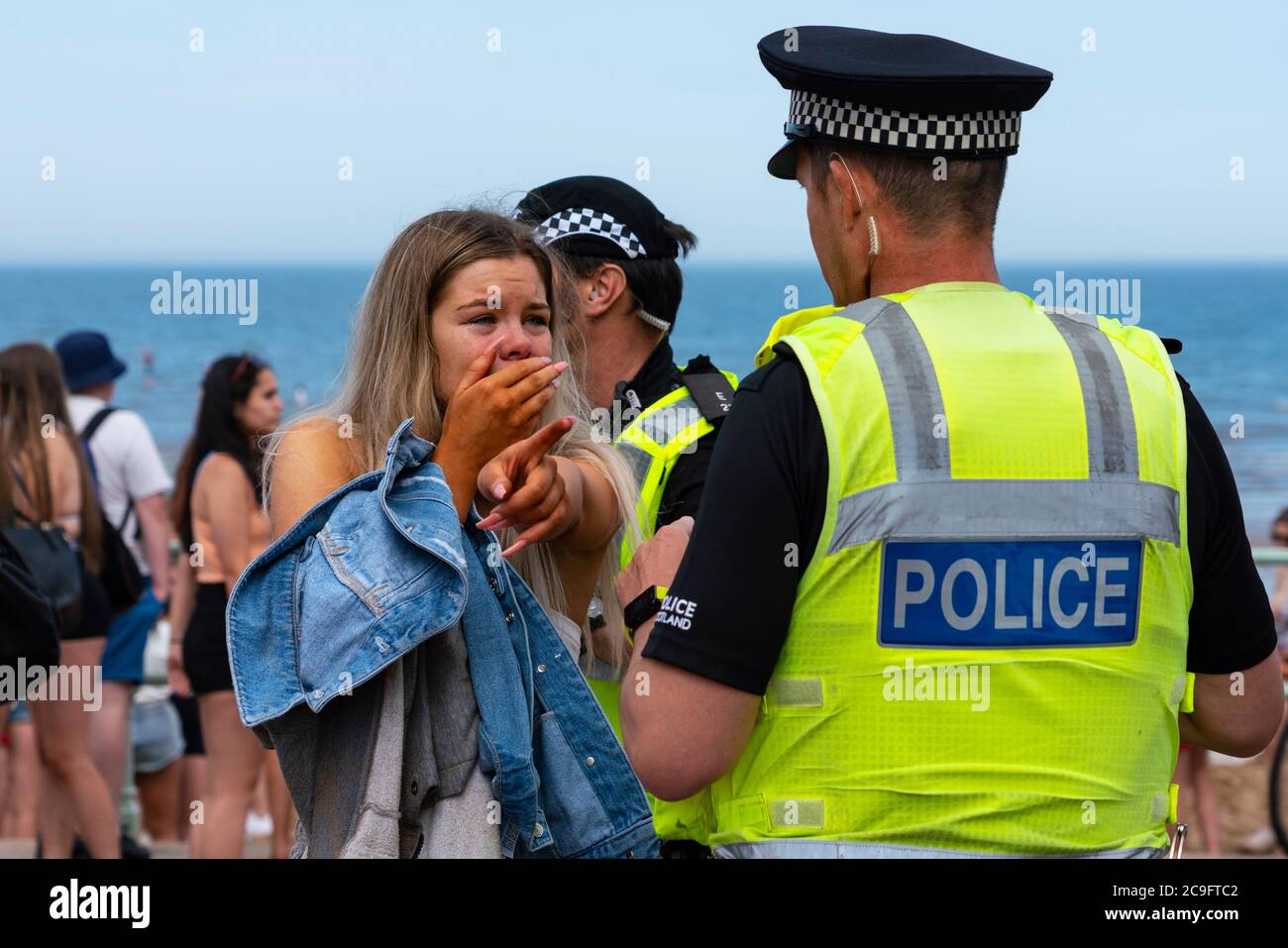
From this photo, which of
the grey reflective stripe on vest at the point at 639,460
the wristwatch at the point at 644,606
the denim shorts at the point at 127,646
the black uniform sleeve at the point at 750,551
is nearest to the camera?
the black uniform sleeve at the point at 750,551

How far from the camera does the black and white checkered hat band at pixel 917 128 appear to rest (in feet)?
7.27

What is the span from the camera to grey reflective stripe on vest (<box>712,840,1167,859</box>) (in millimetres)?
2090

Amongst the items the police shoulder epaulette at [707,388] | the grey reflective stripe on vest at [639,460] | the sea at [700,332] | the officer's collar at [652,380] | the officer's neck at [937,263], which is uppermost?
the officer's neck at [937,263]

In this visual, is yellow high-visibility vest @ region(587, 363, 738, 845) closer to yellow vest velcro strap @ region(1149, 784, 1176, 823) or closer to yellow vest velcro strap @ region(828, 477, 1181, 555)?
yellow vest velcro strap @ region(828, 477, 1181, 555)

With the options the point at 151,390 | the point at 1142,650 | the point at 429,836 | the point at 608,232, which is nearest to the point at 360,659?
the point at 429,836

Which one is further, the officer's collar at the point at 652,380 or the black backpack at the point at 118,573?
the black backpack at the point at 118,573

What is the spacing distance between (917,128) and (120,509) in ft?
16.6

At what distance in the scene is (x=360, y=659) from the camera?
218 cm

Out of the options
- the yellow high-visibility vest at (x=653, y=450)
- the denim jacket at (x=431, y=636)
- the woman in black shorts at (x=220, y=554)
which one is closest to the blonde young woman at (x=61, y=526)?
the woman in black shorts at (x=220, y=554)

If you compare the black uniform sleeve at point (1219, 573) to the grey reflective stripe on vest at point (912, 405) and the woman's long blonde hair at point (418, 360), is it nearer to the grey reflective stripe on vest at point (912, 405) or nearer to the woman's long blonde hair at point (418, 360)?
the grey reflective stripe on vest at point (912, 405)

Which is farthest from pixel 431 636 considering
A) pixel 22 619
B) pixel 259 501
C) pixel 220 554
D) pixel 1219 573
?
pixel 259 501

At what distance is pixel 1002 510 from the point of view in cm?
208

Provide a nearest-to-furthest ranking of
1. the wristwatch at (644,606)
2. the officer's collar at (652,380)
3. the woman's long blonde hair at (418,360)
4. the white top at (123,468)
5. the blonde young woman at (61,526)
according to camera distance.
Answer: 1. the wristwatch at (644,606)
2. the woman's long blonde hair at (418,360)
3. the officer's collar at (652,380)
4. the blonde young woman at (61,526)
5. the white top at (123,468)
